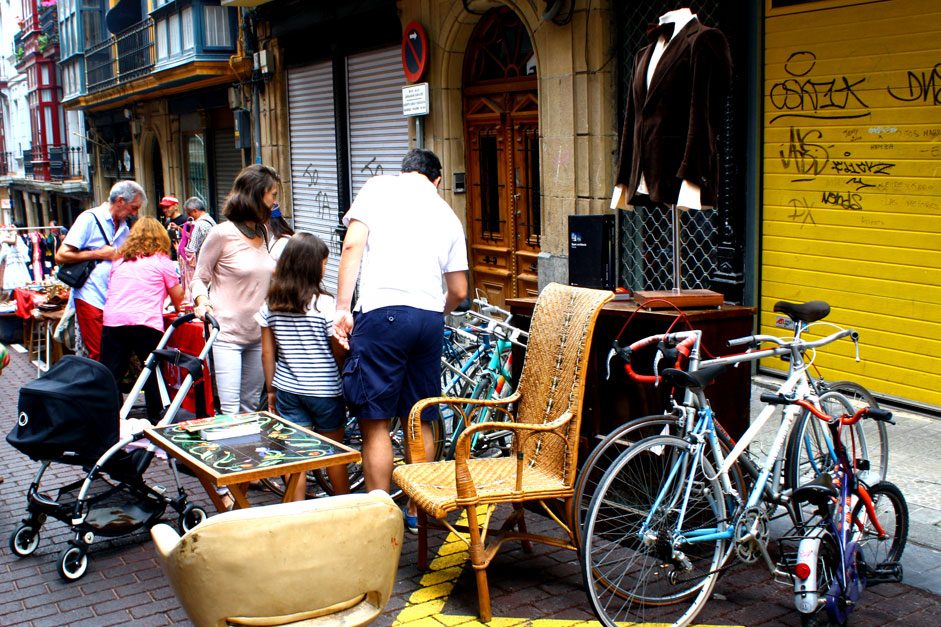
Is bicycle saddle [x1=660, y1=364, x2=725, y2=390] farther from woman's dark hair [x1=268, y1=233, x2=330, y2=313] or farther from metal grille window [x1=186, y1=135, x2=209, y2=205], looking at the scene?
metal grille window [x1=186, y1=135, x2=209, y2=205]

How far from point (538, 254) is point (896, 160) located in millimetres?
4295

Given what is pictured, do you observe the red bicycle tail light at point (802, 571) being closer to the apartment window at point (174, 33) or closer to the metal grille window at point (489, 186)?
the metal grille window at point (489, 186)

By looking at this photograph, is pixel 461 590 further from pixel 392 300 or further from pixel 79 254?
pixel 79 254

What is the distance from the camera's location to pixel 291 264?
16.5ft

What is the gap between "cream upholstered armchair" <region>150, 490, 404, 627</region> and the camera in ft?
8.58

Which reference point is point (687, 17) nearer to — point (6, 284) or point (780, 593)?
point (780, 593)

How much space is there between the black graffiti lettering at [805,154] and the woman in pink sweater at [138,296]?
4803 mm

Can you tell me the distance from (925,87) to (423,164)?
3.77 meters

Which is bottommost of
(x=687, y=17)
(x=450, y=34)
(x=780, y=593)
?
(x=780, y=593)

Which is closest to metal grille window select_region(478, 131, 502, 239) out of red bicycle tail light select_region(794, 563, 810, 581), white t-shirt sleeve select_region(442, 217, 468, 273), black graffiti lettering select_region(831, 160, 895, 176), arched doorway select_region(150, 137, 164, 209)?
black graffiti lettering select_region(831, 160, 895, 176)

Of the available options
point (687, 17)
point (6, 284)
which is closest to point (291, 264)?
point (687, 17)

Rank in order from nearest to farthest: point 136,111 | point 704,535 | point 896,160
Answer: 1. point 704,535
2. point 896,160
3. point 136,111

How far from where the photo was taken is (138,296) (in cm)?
680

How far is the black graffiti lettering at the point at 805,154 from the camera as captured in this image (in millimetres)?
7301
